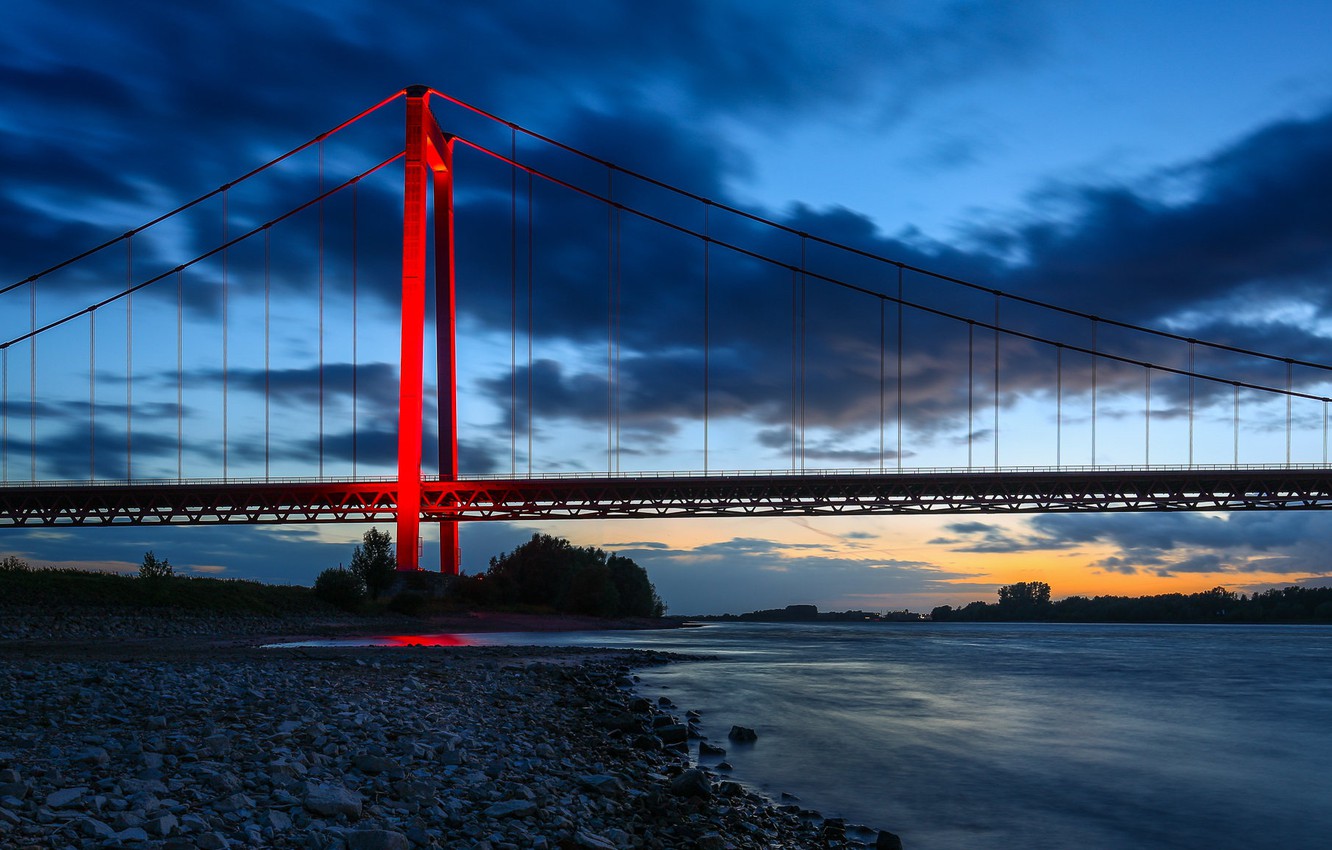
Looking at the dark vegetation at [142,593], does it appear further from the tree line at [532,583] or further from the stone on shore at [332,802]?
the stone on shore at [332,802]

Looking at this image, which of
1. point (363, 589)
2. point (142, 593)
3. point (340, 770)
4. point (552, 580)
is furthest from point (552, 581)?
point (340, 770)

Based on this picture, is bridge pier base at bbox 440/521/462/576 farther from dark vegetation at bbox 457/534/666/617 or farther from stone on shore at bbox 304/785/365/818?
stone on shore at bbox 304/785/365/818

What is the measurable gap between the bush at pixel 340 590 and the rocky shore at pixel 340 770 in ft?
122

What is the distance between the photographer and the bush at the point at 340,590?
52562 mm

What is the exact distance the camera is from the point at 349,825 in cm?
Result: 716

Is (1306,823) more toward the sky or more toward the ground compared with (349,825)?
more toward the ground

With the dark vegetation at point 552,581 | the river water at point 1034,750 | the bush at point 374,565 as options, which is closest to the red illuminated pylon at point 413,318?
the bush at point 374,565

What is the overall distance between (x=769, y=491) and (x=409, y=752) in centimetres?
6589

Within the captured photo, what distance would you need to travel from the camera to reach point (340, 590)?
173 feet

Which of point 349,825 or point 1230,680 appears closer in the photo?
point 349,825

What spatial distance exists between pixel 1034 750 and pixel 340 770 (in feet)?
46.0

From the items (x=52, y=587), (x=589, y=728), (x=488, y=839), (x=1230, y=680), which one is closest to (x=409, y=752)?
(x=488, y=839)

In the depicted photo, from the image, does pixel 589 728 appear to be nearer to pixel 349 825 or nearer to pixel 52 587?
pixel 349 825

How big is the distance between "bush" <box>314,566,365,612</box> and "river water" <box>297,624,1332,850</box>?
24.1 m
